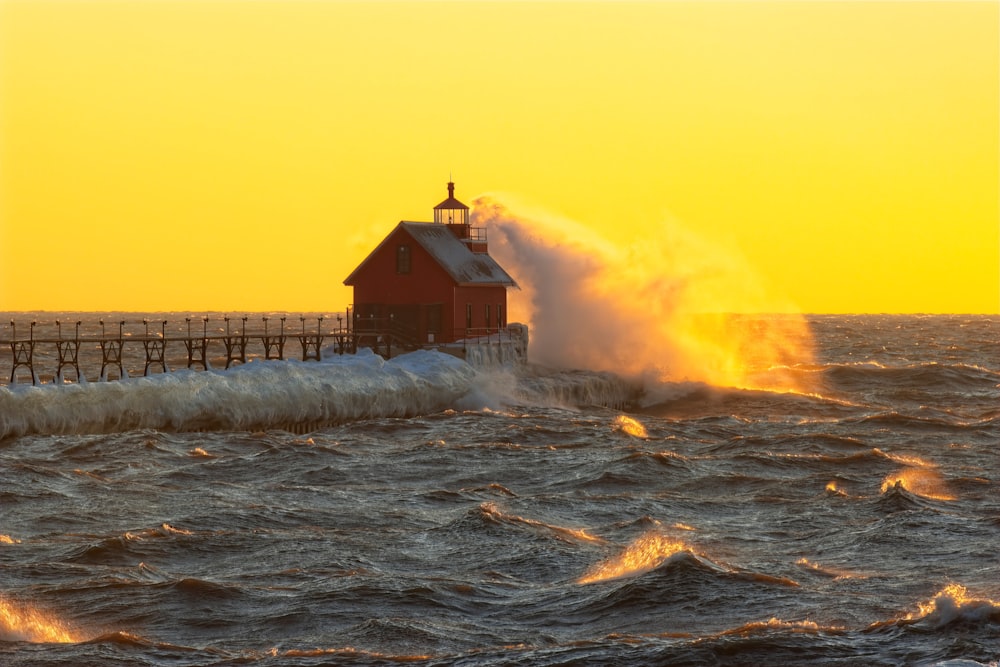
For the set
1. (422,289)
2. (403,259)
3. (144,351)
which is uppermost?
(403,259)

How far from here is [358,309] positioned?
179 ft

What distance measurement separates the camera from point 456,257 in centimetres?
5416

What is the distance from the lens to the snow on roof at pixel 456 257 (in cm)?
5281

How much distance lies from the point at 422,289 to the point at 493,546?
3074 cm

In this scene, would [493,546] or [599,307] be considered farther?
[599,307]

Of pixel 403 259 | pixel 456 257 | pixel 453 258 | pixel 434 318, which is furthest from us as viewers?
pixel 456 257

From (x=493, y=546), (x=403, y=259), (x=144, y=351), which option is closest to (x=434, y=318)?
(x=403, y=259)

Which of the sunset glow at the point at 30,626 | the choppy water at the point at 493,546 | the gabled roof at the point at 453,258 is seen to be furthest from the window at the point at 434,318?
the sunset glow at the point at 30,626

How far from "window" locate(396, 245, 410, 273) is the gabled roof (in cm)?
59

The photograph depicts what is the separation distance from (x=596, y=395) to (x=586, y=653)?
125 feet

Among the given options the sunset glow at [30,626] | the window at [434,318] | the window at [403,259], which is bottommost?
the sunset glow at [30,626]

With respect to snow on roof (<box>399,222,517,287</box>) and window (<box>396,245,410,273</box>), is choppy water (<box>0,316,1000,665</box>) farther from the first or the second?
window (<box>396,245,410,273</box>)

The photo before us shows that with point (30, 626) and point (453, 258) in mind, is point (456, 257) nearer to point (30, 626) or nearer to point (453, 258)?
point (453, 258)

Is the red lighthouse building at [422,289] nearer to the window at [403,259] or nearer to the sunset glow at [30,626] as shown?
the window at [403,259]
